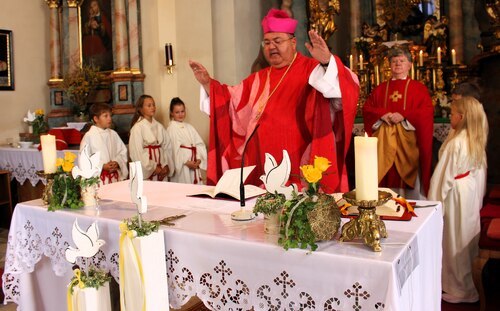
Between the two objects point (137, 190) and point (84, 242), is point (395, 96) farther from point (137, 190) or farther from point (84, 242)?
point (84, 242)

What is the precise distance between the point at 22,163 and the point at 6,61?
2509mm

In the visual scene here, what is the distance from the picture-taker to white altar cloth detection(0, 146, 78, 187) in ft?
23.9

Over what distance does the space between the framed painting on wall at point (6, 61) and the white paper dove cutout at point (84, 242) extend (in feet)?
25.2

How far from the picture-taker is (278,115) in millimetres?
3664

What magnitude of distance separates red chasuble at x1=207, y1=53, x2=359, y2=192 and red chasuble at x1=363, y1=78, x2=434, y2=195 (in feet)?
5.48

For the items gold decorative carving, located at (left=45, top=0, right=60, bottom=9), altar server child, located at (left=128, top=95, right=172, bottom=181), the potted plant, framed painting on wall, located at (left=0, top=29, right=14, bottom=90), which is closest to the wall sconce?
altar server child, located at (left=128, top=95, right=172, bottom=181)

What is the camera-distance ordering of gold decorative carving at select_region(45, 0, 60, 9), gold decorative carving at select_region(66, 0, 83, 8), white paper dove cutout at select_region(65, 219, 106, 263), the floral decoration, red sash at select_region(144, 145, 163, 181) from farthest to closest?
Answer: 1. gold decorative carving at select_region(45, 0, 60, 9)
2. gold decorative carving at select_region(66, 0, 83, 8)
3. the floral decoration
4. red sash at select_region(144, 145, 163, 181)
5. white paper dove cutout at select_region(65, 219, 106, 263)

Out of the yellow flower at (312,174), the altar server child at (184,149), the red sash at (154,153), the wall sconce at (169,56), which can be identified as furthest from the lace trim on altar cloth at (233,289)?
the wall sconce at (169,56)

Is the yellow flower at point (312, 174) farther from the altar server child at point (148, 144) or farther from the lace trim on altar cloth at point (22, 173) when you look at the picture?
the lace trim on altar cloth at point (22, 173)

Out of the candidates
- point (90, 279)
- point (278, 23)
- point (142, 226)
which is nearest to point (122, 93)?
point (278, 23)

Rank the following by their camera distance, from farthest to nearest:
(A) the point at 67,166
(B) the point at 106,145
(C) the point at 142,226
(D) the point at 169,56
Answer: (D) the point at 169,56, (B) the point at 106,145, (A) the point at 67,166, (C) the point at 142,226

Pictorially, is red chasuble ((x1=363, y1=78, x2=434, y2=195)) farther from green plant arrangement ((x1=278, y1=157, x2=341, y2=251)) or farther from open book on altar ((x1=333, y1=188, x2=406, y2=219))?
green plant arrangement ((x1=278, y1=157, x2=341, y2=251))

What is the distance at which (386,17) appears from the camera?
8398 millimetres

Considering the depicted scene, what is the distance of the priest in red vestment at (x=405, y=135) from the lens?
4930 millimetres
